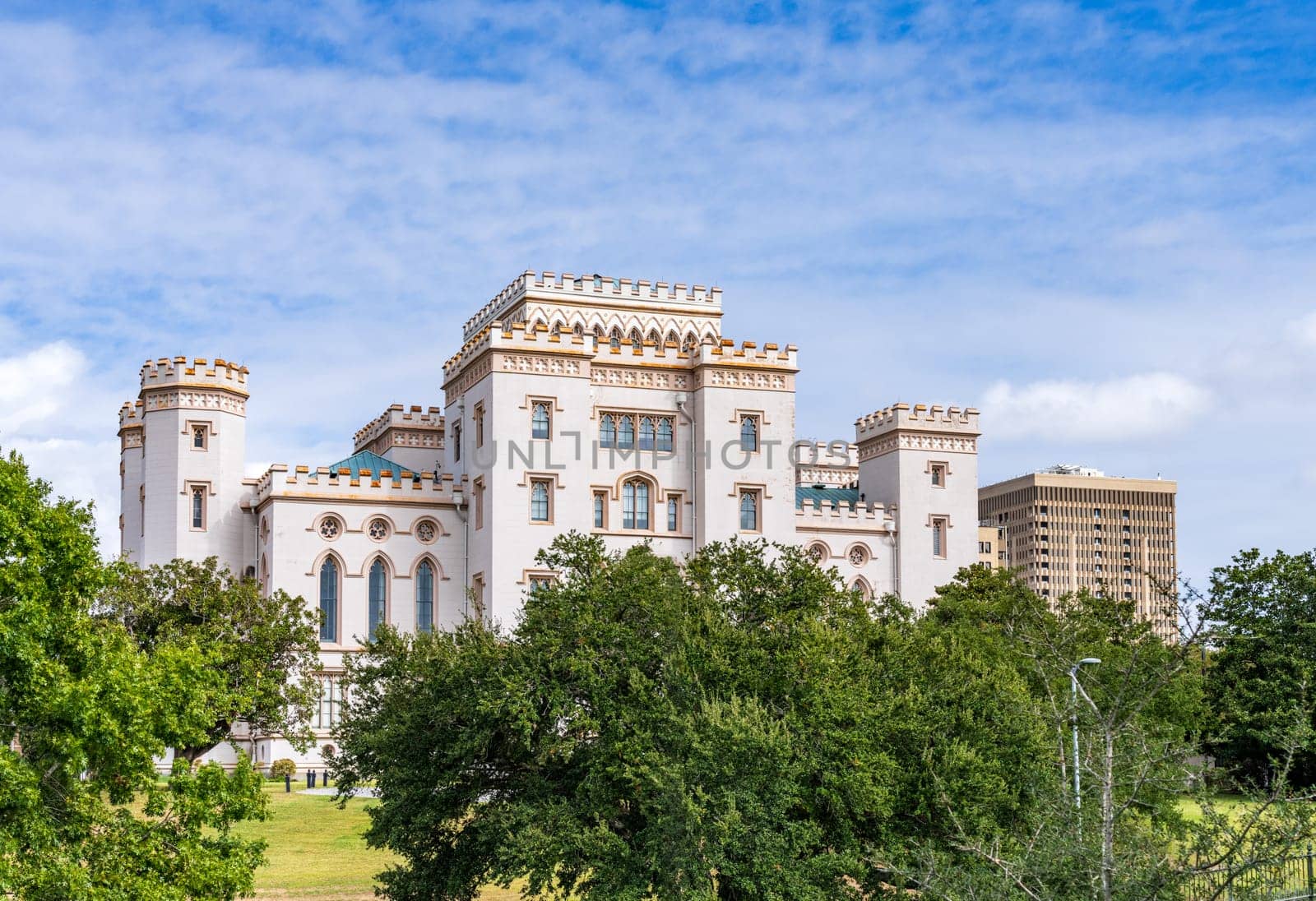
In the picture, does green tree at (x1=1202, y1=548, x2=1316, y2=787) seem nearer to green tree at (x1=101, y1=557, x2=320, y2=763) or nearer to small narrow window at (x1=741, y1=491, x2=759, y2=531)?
small narrow window at (x1=741, y1=491, x2=759, y2=531)

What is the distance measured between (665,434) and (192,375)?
18786mm

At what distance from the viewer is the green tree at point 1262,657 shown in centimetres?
5041

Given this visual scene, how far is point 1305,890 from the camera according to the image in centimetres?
2094

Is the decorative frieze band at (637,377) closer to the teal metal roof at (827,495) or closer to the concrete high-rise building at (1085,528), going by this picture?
the teal metal roof at (827,495)

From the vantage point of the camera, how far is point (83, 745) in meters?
21.3

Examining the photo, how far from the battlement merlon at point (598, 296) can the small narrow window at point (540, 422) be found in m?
8.26

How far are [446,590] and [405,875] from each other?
30704 millimetres

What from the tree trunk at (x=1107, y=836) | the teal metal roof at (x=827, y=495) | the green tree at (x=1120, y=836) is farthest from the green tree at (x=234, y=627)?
the tree trunk at (x=1107, y=836)

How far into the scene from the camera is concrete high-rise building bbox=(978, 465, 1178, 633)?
18438cm

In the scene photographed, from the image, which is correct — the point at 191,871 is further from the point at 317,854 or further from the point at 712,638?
the point at 317,854

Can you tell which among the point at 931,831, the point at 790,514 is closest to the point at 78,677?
the point at 931,831

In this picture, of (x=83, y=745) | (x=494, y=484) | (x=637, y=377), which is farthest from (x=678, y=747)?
(x=637, y=377)

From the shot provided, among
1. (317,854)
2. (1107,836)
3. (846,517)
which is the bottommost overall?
(317,854)

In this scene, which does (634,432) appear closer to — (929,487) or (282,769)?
(929,487)
